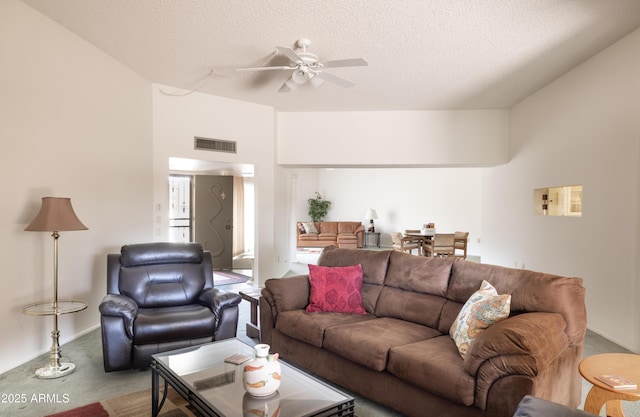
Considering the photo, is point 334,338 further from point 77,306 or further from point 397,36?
point 397,36

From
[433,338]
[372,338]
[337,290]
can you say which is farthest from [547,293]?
[337,290]

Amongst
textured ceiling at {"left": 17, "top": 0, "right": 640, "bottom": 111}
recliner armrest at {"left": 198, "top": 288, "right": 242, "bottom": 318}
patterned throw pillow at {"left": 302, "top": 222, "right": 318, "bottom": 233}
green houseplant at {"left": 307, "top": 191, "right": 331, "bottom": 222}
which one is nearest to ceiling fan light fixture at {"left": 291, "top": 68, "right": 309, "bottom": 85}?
textured ceiling at {"left": 17, "top": 0, "right": 640, "bottom": 111}

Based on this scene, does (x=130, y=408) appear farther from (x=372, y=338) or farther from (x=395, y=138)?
(x=395, y=138)

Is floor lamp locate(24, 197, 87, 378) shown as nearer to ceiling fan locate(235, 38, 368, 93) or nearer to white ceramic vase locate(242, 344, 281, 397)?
white ceramic vase locate(242, 344, 281, 397)

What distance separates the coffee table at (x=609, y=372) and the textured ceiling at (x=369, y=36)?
8.97 feet

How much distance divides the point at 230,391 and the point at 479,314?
1.48 m

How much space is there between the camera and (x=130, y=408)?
2451 mm

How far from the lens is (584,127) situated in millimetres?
4461

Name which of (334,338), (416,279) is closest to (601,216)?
(416,279)

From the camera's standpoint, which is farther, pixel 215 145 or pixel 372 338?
pixel 215 145

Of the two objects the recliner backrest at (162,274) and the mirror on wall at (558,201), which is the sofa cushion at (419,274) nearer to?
the recliner backrest at (162,274)

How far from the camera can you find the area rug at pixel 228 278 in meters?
6.60

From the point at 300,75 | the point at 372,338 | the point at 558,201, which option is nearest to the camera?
the point at 372,338

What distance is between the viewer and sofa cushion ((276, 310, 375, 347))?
288 cm
